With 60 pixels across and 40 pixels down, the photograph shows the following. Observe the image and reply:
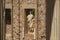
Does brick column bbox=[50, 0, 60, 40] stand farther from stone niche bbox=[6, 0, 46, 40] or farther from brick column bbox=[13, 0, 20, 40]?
brick column bbox=[13, 0, 20, 40]

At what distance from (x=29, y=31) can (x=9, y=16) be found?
0.98 m

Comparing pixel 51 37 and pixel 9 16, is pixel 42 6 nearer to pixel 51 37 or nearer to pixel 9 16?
pixel 9 16

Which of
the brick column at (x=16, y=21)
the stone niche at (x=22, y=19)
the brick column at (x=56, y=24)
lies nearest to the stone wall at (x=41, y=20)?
the stone niche at (x=22, y=19)

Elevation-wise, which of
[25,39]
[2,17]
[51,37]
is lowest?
[25,39]

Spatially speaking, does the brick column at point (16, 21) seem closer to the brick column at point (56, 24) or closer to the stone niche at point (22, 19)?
the stone niche at point (22, 19)

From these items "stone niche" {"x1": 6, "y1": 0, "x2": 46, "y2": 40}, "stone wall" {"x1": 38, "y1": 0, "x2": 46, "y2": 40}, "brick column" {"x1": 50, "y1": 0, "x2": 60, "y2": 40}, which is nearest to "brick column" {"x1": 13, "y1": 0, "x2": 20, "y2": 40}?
"stone niche" {"x1": 6, "y1": 0, "x2": 46, "y2": 40}

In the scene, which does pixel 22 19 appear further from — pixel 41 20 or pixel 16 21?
pixel 41 20

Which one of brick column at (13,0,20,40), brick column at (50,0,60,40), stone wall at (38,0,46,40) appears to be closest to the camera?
brick column at (50,0,60,40)

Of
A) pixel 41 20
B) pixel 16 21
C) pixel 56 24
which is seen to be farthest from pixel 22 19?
pixel 56 24

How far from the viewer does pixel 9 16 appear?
388 inches

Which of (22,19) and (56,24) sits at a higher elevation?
(56,24)

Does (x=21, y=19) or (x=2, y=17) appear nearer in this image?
(x=2, y=17)

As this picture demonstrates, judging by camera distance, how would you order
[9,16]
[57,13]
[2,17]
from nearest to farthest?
1. [2,17]
2. [57,13]
3. [9,16]

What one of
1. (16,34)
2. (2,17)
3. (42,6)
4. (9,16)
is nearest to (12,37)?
(16,34)
